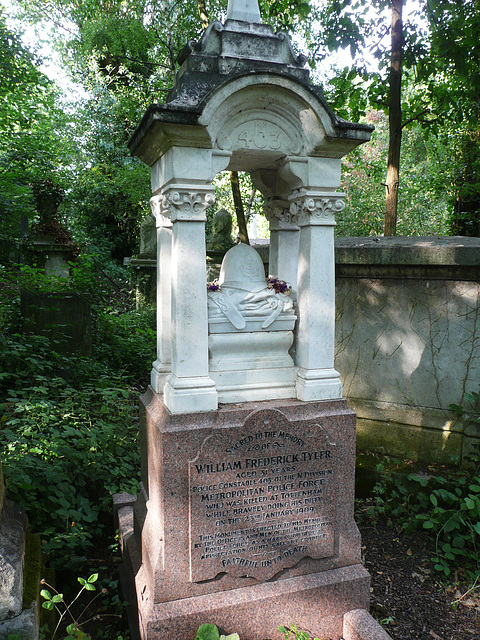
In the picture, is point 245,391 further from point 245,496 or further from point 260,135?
point 260,135

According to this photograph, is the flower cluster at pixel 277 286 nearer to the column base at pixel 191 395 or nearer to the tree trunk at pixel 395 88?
the column base at pixel 191 395

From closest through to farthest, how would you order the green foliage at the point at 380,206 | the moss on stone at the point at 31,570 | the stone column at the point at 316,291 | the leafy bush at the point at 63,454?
the moss on stone at the point at 31,570 < the stone column at the point at 316,291 < the leafy bush at the point at 63,454 < the green foliage at the point at 380,206

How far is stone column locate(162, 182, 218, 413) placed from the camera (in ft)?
8.57

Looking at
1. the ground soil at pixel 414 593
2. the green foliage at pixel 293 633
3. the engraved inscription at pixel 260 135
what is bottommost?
the ground soil at pixel 414 593

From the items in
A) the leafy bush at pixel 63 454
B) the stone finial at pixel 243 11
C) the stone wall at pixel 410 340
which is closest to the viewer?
the stone finial at pixel 243 11

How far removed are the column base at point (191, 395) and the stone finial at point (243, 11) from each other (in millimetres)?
2033

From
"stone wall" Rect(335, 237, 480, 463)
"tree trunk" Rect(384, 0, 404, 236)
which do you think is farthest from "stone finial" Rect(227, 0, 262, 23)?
"tree trunk" Rect(384, 0, 404, 236)

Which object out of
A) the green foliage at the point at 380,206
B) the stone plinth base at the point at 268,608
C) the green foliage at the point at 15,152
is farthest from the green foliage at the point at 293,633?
the green foliage at the point at 380,206

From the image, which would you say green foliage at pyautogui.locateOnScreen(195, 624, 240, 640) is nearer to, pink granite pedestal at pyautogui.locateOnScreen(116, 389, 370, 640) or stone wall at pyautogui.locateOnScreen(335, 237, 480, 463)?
pink granite pedestal at pyautogui.locateOnScreen(116, 389, 370, 640)

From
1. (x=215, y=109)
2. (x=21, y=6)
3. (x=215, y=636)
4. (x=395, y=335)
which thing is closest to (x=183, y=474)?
(x=215, y=636)

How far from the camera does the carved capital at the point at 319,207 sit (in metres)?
2.82

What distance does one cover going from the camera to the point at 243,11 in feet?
9.00

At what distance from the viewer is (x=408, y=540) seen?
3.70m

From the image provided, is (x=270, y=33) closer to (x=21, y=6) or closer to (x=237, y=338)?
(x=237, y=338)
